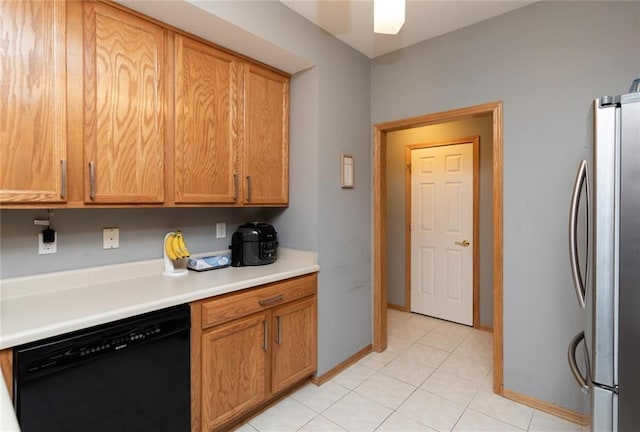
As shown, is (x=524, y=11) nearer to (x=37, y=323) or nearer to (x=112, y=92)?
(x=112, y=92)

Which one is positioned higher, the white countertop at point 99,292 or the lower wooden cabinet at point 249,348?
the white countertop at point 99,292

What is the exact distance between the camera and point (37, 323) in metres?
1.22

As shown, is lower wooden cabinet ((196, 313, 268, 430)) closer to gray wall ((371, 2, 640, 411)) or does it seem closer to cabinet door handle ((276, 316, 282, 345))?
cabinet door handle ((276, 316, 282, 345))

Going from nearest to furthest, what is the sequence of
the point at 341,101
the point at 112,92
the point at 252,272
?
the point at 112,92 → the point at 252,272 → the point at 341,101

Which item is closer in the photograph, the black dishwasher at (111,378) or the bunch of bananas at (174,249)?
the black dishwasher at (111,378)

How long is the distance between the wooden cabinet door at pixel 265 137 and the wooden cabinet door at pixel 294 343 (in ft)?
2.64

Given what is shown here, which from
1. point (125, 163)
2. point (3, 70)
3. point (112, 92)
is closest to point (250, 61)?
point (112, 92)

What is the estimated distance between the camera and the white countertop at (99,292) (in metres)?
1.24

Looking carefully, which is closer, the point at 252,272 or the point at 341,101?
the point at 252,272

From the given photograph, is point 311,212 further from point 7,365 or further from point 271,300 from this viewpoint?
point 7,365

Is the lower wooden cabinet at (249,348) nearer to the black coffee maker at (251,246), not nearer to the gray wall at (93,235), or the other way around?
the black coffee maker at (251,246)

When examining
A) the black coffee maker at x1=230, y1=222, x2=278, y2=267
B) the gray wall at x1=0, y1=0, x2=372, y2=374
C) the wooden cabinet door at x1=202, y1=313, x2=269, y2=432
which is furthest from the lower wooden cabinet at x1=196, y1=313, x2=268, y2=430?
the gray wall at x1=0, y1=0, x2=372, y2=374

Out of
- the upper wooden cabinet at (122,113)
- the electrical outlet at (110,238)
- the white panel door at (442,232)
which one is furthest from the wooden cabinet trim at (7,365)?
the white panel door at (442,232)

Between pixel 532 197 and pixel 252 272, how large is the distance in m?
1.91
